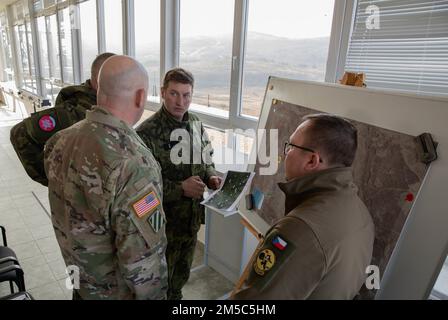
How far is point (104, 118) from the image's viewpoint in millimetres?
1070

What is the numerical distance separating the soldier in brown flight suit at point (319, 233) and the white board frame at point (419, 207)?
113 mm

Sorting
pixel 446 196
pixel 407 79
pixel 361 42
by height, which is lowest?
pixel 446 196

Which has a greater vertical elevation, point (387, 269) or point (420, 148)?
point (420, 148)

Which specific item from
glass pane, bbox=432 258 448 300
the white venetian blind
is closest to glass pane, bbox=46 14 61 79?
the white venetian blind

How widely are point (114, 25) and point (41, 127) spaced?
9.69ft

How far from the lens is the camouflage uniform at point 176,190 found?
5.80ft

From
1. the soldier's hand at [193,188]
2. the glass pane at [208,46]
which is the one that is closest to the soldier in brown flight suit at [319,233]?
the soldier's hand at [193,188]

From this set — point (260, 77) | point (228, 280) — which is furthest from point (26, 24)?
point (228, 280)

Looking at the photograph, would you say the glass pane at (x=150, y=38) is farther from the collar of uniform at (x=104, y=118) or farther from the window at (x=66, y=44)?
the window at (x=66, y=44)

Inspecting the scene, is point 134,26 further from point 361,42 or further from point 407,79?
point 407,79

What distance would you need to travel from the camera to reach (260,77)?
237 centimetres

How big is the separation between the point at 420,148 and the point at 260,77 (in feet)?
5.35

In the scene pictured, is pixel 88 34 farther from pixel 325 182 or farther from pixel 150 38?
pixel 325 182
